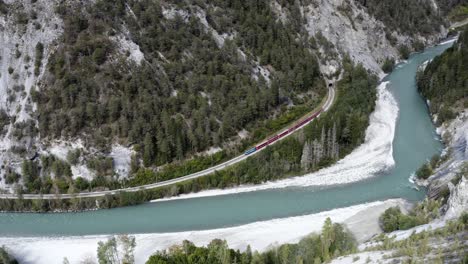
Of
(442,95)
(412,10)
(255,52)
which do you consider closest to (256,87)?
(255,52)

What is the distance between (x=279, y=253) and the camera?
1933 inches

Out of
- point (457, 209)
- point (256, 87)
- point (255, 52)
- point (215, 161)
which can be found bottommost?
point (457, 209)

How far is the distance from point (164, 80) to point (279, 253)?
135ft

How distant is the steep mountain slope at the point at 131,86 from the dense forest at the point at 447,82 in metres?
21.3

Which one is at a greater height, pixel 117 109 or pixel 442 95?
pixel 117 109

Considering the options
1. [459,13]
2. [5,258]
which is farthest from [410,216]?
[459,13]

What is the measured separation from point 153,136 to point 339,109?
107 feet

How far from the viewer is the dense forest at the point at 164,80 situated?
74.7m

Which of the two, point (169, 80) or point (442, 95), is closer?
point (169, 80)

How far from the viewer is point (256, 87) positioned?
85625 mm

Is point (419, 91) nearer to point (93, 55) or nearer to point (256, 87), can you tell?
point (256, 87)

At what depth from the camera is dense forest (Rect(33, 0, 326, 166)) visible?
74688mm

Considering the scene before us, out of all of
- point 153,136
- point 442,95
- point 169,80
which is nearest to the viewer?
point 153,136

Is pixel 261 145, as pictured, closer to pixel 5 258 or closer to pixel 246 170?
pixel 246 170
